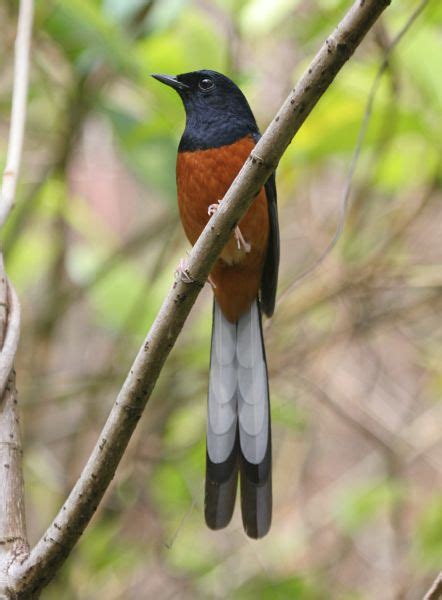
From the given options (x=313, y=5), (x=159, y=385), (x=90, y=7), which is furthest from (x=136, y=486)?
(x=313, y=5)

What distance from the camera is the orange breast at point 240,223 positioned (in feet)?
8.80

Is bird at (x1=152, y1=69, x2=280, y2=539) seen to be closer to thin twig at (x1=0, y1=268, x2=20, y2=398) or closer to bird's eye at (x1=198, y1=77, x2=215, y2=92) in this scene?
bird's eye at (x1=198, y1=77, x2=215, y2=92)

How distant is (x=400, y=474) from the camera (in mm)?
4160

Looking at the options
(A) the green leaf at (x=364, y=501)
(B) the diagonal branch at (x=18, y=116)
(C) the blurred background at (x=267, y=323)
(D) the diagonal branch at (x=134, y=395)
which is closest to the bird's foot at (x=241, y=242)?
(C) the blurred background at (x=267, y=323)

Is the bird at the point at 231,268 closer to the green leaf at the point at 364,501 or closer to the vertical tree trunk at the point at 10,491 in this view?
the vertical tree trunk at the point at 10,491

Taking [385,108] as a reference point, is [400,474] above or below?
below

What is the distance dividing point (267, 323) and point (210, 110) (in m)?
1.09

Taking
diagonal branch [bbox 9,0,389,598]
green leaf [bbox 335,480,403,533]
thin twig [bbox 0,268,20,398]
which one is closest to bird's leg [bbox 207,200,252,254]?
thin twig [bbox 0,268,20,398]

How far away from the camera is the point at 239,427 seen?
2.34 meters

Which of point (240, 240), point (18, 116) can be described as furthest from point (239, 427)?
point (18, 116)

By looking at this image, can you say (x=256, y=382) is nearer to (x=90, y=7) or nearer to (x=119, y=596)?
(x=90, y=7)

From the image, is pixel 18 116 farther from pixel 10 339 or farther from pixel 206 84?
pixel 206 84

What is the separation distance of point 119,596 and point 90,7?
2691 mm

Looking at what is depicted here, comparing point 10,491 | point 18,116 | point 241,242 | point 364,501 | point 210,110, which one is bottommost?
point 364,501
